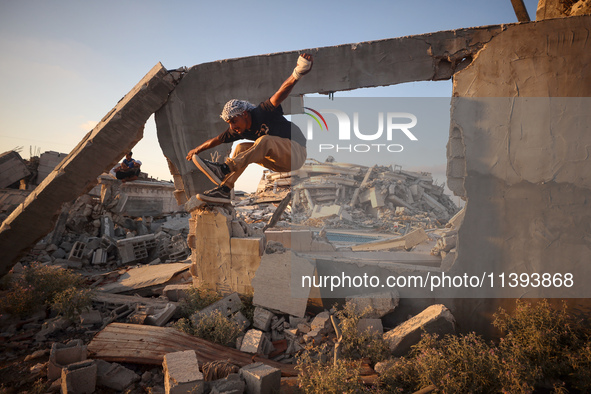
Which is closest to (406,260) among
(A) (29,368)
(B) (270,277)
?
(B) (270,277)

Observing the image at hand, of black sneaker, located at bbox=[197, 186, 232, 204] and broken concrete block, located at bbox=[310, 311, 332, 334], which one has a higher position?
black sneaker, located at bbox=[197, 186, 232, 204]

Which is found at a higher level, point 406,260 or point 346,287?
point 406,260

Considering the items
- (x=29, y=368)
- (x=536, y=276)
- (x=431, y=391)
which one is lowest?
(x=29, y=368)

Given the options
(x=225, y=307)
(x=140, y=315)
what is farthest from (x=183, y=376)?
(x=140, y=315)

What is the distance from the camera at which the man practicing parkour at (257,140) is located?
13.6 ft

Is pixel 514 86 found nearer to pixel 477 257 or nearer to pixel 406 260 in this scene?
pixel 477 257

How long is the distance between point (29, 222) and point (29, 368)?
2763mm

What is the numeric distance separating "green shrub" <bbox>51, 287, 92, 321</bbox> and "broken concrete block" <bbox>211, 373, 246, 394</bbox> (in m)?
2.94

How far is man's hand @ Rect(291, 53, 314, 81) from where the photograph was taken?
4.01 metres

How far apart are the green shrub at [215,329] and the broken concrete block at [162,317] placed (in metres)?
0.35

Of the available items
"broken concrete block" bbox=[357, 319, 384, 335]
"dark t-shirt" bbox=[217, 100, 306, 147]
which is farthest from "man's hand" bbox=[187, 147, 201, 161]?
"broken concrete block" bbox=[357, 319, 384, 335]

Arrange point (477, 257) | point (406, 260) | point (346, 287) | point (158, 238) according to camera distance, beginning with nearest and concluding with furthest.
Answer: point (477, 257) → point (346, 287) → point (406, 260) → point (158, 238)

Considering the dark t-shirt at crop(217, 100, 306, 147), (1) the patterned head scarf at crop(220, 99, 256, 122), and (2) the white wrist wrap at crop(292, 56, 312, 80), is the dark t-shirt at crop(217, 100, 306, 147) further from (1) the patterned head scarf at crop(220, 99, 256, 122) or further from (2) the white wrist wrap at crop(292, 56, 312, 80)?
(2) the white wrist wrap at crop(292, 56, 312, 80)

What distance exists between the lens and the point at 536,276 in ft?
10.8
